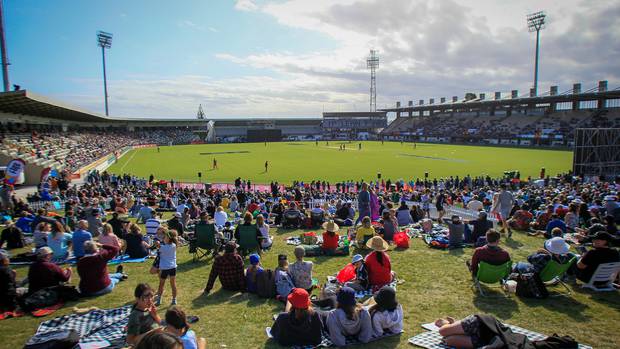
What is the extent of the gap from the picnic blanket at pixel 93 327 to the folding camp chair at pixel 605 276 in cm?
828

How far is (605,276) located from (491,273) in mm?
2213

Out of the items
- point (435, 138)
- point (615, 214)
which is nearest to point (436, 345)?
point (615, 214)

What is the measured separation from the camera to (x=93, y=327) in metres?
5.96

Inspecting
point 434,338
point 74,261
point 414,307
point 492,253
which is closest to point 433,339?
point 434,338

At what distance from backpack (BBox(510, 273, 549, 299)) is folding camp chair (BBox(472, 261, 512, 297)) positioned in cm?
29

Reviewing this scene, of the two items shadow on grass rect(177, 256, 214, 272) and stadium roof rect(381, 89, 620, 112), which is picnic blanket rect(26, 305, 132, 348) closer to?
shadow on grass rect(177, 256, 214, 272)

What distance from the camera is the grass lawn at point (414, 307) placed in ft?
19.1

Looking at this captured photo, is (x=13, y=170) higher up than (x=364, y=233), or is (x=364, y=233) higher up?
(x=13, y=170)

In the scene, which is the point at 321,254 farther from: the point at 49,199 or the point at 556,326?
the point at 49,199

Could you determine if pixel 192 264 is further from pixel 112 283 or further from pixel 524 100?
pixel 524 100

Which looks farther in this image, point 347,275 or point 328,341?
point 347,275

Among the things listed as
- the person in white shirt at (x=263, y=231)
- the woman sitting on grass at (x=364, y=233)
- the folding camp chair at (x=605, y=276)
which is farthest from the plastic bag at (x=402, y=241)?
the folding camp chair at (x=605, y=276)

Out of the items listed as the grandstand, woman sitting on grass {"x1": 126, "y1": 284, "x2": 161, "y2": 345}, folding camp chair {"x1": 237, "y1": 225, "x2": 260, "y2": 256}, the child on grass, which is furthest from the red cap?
the grandstand

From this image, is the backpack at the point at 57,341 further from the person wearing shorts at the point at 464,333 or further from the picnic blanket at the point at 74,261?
the person wearing shorts at the point at 464,333
